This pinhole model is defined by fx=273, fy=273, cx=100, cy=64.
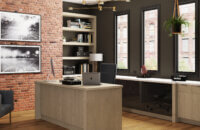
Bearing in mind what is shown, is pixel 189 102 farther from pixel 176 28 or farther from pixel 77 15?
pixel 77 15

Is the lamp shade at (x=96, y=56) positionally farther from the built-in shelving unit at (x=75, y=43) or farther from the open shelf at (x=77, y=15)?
the open shelf at (x=77, y=15)

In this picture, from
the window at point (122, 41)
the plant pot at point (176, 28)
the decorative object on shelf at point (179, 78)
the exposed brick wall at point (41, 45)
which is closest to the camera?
the plant pot at point (176, 28)

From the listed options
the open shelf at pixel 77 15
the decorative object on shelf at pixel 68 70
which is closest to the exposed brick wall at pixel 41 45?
the decorative object on shelf at pixel 68 70

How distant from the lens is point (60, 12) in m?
7.73

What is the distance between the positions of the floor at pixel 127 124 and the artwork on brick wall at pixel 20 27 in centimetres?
200

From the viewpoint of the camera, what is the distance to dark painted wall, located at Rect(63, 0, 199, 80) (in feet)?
22.5

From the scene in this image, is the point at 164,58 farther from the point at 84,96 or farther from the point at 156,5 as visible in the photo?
the point at 84,96

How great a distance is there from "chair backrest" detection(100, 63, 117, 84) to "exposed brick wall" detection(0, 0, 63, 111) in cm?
182

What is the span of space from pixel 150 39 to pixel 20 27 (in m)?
3.43

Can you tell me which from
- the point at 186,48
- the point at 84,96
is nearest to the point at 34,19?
the point at 84,96

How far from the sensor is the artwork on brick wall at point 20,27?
6.76 m

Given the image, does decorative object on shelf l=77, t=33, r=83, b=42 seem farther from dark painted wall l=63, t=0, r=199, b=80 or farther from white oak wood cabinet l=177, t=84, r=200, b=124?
white oak wood cabinet l=177, t=84, r=200, b=124

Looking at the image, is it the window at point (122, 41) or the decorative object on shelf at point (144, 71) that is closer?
the decorative object on shelf at point (144, 71)

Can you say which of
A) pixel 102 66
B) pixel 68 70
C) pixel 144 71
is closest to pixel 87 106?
pixel 102 66
